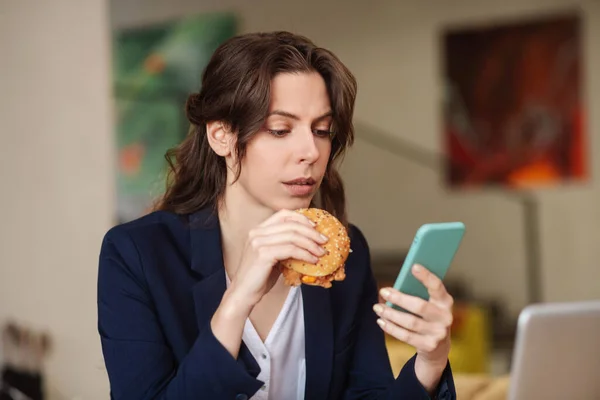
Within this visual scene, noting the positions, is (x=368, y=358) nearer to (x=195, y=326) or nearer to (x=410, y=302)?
(x=195, y=326)

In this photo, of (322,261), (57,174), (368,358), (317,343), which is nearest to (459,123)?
(57,174)

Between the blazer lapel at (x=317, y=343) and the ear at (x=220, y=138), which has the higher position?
the ear at (x=220, y=138)

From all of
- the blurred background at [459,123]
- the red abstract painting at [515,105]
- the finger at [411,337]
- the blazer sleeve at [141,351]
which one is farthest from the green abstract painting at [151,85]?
the finger at [411,337]

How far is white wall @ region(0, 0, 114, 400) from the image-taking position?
3.69 metres

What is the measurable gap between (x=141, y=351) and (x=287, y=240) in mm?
414

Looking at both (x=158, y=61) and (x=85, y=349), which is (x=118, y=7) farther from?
(x=85, y=349)

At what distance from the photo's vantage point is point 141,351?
1781mm

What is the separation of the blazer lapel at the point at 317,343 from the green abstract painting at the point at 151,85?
7304 mm

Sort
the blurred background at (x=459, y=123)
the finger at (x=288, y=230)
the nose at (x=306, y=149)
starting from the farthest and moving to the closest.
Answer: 1. the blurred background at (x=459, y=123)
2. the nose at (x=306, y=149)
3. the finger at (x=288, y=230)

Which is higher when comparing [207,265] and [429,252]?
[429,252]

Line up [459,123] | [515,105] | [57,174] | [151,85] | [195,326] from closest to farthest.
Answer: [195,326]
[57,174]
[515,105]
[459,123]
[151,85]

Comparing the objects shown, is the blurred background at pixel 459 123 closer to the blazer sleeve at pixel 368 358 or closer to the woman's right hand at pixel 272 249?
the blazer sleeve at pixel 368 358

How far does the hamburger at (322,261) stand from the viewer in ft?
5.57

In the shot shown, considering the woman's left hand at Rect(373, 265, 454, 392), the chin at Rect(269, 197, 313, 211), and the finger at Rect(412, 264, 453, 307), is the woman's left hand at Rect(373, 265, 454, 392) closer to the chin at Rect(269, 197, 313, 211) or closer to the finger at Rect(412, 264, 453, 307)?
the finger at Rect(412, 264, 453, 307)
